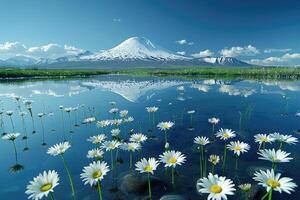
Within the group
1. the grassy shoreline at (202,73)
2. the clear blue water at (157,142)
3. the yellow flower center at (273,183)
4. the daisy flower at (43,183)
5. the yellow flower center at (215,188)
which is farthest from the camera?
the grassy shoreline at (202,73)

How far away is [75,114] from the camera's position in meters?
14.9

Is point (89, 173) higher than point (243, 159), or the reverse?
point (89, 173)

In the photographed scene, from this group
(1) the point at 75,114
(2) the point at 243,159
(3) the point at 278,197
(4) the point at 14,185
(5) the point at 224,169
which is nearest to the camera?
(3) the point at 278,197

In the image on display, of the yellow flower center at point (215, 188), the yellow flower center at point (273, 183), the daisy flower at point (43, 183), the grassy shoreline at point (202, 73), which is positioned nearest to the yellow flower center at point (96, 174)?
the daisy flower at point (43, 183)

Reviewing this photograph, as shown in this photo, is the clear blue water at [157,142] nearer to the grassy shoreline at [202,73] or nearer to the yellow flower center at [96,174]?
the yellow flower center at [96,174]

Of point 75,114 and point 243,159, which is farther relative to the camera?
point 75,114

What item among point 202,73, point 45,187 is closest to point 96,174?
point 45,187

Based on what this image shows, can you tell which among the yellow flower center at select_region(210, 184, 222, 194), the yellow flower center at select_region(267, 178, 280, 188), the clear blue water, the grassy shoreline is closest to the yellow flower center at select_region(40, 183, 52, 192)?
the clear blue water

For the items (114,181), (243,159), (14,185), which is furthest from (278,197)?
(14,185)

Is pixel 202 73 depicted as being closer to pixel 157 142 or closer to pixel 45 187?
pixel 157 142

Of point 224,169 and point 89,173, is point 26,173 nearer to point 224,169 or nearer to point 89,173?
point 89,173

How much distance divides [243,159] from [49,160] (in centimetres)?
574

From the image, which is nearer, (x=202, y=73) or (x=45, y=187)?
(x=45, y=187)

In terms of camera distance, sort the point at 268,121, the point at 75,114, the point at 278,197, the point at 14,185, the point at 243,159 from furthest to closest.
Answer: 1. the point at 75,114
2. the point at 268,121
3. the point at 243,159
4. the point at 14,185
5. the point at 278,197
